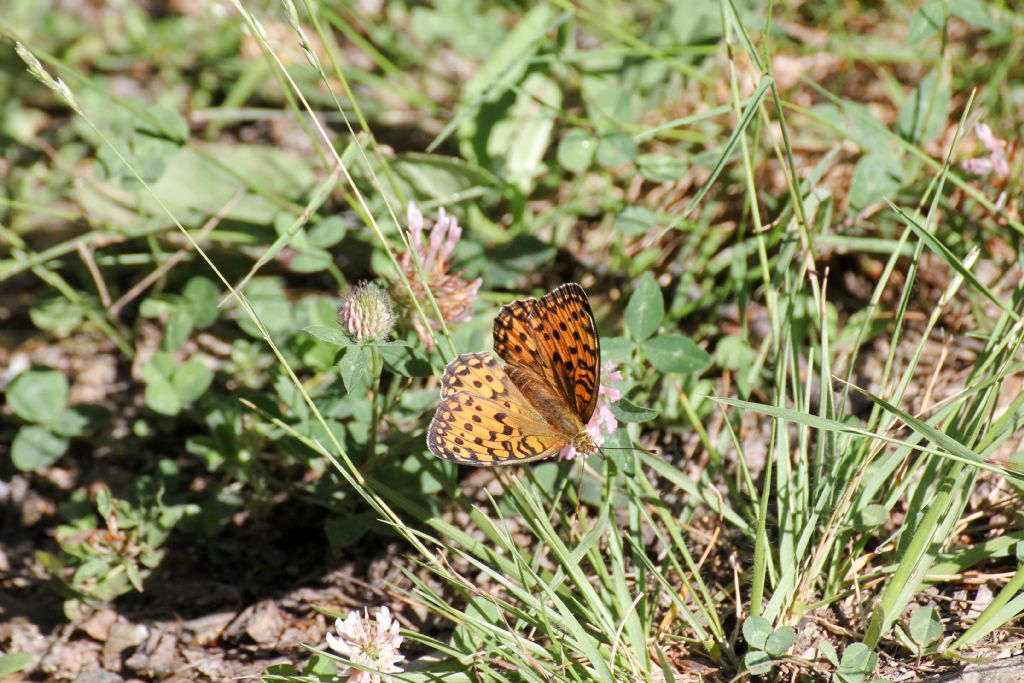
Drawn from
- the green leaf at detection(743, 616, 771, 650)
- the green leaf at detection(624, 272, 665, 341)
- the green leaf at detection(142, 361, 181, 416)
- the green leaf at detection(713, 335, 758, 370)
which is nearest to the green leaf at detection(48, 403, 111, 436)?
the green leaf at detection(142, 361, 181, 416)

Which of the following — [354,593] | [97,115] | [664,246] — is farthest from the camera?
[97,115]

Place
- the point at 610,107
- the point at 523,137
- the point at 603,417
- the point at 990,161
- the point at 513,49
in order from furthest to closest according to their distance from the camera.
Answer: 1. the point at 513,49
2. the point at 523,137
3. the point at 610,107
4. the point at 990,161
5. the point at 603,417

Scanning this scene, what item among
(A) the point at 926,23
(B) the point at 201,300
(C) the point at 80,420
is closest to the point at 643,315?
(A) the point at 926,23

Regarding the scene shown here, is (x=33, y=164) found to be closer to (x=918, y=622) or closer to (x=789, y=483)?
(x=789, y=483)

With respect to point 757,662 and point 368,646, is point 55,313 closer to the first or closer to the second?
point 368,646

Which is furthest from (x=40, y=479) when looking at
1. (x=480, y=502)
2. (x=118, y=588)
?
(x=480, y=502)

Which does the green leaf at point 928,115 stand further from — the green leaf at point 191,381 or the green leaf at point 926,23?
the green leaf at point 191,381

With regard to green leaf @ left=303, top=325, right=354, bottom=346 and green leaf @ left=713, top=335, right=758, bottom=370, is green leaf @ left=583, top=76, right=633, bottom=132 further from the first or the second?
green leaf @ left=303, top=325, right=354, bottom=346
